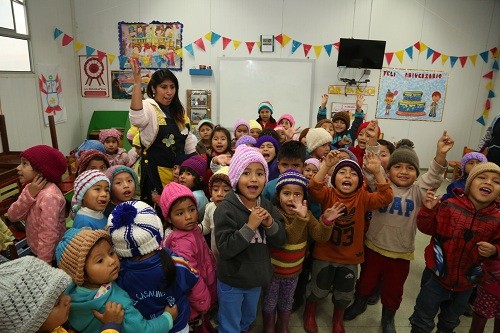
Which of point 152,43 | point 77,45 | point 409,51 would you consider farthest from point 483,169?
point 77,45

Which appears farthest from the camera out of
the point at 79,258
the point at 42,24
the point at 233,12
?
the point at 233,12

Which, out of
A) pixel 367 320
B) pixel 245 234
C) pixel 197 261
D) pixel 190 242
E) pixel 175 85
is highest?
pixel 175 85

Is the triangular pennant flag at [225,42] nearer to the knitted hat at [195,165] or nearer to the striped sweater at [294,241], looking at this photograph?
the knitted hat at [195,165]

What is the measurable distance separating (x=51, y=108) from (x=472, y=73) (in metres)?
7.10

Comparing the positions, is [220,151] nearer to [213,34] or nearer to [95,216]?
[95,216]

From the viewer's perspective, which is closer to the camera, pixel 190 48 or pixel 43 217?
pixel 43 217

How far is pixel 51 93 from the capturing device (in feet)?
15.7

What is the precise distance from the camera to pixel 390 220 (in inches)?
76.3

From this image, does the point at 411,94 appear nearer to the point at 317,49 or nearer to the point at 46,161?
the point at 317,49

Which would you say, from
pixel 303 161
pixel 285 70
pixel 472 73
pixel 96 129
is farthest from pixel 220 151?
pixel 472 73

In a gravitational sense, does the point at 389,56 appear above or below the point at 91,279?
above

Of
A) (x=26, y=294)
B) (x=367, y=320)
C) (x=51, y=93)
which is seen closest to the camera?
(x=26, y=294)

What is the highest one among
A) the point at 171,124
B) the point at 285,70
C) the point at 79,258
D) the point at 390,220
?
the point at 285,70

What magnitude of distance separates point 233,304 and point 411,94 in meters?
5.50
